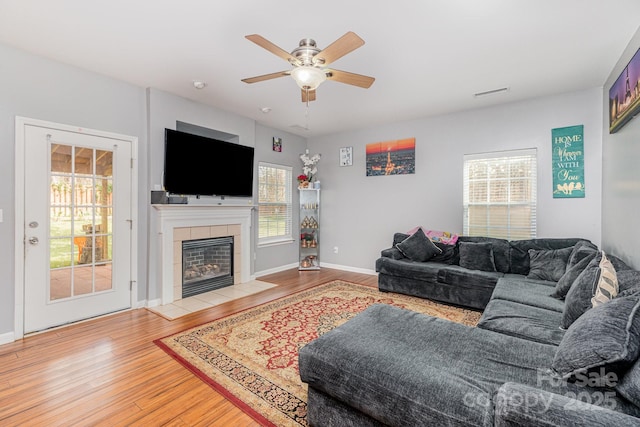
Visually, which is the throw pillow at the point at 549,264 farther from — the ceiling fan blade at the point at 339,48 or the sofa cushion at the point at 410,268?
the ceiling fan blade at the point at 339,48

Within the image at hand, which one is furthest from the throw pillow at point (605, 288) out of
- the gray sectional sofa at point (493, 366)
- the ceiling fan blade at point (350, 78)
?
the ceiling fan blade at point (350, 78)

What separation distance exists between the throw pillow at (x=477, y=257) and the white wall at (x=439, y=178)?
692 mm

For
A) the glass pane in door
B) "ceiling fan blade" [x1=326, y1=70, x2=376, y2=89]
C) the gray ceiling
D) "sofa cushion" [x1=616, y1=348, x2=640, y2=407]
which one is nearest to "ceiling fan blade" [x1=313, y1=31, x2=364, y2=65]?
"ceiling fan blade" [x1=326, y1=70, x2=376, y2=89]

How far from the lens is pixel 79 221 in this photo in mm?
3264

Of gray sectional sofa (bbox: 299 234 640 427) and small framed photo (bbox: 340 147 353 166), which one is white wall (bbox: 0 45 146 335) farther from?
small framed photo (bbox: 340 147 353 166)

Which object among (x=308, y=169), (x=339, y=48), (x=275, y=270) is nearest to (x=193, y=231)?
(x=275, y=270)

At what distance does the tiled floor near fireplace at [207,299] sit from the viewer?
3.58 meters

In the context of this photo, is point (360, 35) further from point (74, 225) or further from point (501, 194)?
point (74, 225)

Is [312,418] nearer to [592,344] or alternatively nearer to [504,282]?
[592,344]

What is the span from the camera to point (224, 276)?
15.3ft

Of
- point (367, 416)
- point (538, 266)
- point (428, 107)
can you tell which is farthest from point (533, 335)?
point (428, 107)

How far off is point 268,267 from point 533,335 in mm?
4324

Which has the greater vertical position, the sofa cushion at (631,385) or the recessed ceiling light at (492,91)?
the recessed ceiling light at (492,91)

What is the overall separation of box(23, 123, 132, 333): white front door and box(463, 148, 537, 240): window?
472cm
